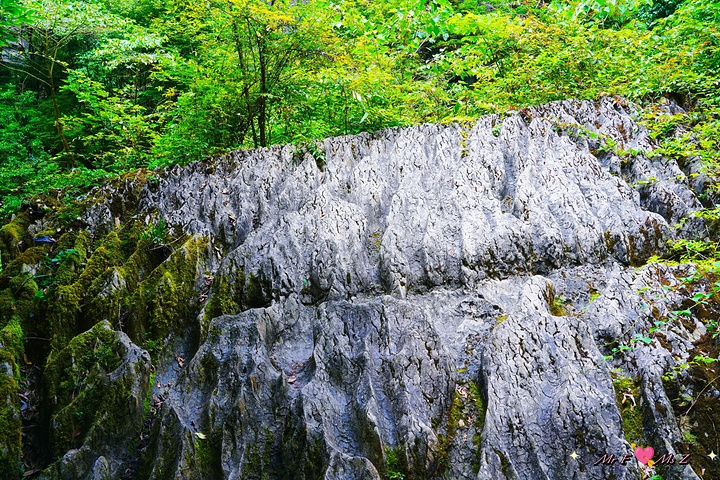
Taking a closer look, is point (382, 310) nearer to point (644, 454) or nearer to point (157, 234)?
point (644, 454)

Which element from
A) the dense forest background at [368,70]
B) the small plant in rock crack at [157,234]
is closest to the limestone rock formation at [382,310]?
the small plant in rock crack at [157,234]

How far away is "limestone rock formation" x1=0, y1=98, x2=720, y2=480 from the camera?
314 cm

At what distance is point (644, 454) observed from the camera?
2859 millimetres

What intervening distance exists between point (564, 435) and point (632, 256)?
231 cm

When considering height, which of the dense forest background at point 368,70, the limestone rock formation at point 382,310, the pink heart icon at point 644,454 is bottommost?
the pink heart icon at point 644,454

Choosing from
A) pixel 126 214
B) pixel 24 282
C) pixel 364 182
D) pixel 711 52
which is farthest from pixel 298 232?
pixel 711 52

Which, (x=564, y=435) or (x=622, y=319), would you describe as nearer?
A: (x=564, y=435)

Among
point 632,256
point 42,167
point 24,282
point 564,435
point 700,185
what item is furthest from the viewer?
point 42,167

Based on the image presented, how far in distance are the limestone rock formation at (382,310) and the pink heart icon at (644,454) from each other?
115mm

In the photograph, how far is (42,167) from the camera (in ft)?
30.1

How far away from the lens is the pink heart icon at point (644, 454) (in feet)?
9.26

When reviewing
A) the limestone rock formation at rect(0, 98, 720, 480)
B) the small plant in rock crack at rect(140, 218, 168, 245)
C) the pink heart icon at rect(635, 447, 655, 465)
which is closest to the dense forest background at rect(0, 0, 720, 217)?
the limestone rock formation at rect(0, 98, 720, 480)

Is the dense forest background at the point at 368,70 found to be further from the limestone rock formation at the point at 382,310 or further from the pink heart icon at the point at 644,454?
the pink heart icon at the point at 644,454

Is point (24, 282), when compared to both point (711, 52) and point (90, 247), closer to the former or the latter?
point (90, 247)
